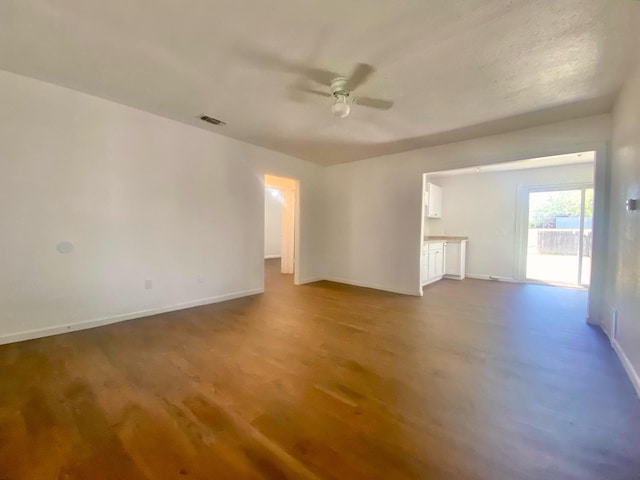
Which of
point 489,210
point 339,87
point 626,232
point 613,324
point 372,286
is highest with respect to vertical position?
point 339,87

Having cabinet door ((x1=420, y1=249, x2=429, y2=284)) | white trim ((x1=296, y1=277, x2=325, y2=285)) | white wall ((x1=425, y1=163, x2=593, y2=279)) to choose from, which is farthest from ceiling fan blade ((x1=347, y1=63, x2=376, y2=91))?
white wall ((x1=425, y1=163, x2=593, y2=279))

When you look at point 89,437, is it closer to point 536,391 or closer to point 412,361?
point 412,361

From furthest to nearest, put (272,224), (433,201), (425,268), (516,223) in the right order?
(272,224), (433,201), (516,223), (425,268)

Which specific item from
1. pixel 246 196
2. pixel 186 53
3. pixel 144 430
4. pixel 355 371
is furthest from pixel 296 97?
pixel 144 430

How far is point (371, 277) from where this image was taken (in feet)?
18.0

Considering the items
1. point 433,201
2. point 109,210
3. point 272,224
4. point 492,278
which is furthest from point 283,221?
point 492,278

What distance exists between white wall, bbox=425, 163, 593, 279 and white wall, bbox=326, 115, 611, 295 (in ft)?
8.97

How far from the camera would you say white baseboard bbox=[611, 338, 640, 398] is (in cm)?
201

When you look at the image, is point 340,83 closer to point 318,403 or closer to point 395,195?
point 318,403

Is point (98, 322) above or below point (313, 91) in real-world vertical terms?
below

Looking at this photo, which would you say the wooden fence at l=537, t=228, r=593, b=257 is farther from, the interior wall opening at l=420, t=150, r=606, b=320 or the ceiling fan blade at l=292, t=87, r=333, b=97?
the ceiling fan blade at l=292, t=87, r=333, b=97

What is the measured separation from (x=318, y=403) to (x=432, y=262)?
467 cm

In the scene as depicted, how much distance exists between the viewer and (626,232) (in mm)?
2547

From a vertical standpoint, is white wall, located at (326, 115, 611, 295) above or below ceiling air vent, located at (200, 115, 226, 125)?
below
